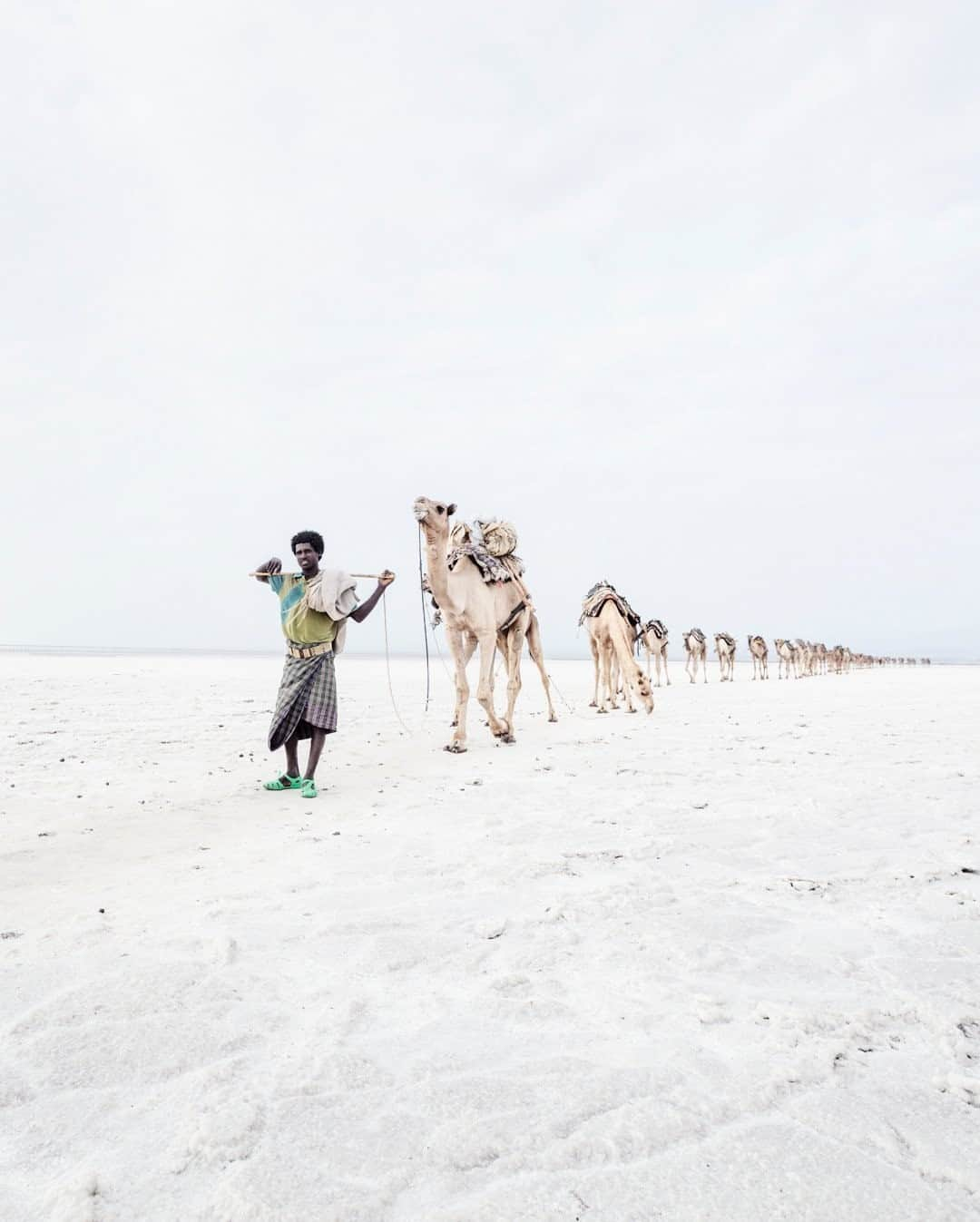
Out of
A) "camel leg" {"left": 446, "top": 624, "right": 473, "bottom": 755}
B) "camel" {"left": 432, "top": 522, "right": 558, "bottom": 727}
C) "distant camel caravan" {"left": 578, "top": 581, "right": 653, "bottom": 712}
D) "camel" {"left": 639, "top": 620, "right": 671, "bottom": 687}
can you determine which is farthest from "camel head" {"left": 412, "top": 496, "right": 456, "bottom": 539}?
"camel" {"left": 639, "top": 620, "right": 671, "bottom": 687}

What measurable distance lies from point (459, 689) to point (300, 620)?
3.10m

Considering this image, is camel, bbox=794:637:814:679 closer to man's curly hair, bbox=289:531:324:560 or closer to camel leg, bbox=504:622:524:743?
camel leg, bbox=504:622:524:743

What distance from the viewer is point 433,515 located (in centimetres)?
842

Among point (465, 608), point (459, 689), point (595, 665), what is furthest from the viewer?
point (595, 665)

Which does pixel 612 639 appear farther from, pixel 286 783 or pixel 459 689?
pixel 286 783

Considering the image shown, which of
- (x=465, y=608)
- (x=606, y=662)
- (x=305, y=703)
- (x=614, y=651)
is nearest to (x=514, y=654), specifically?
(x=465, y=608)

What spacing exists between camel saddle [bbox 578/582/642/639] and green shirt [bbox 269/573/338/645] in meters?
8.33

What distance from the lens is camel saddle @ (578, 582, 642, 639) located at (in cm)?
1403

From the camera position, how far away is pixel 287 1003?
2398 millimetres

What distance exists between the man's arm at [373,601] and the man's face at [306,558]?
0.60 meters

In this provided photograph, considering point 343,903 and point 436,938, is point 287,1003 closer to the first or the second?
point 436,938

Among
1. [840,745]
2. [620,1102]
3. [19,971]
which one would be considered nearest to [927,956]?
[620,1102]

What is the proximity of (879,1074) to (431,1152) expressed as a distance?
4.12 feet

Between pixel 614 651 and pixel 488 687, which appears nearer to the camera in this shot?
pixel 488 687
